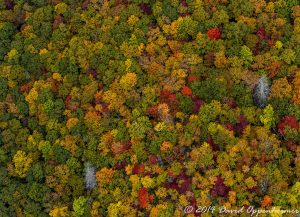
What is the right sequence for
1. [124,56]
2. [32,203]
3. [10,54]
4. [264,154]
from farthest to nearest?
[10,54]
[124,56]
[32,203]
[264,154]

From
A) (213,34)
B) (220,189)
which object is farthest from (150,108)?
(220,189)

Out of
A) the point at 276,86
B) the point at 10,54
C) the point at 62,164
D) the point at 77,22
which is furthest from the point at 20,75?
the point at 276,86

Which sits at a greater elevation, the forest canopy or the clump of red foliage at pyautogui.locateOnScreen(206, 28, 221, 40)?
the clump of red foliage at pyautogui.locateOnScreen(206, 28, 221, 40)

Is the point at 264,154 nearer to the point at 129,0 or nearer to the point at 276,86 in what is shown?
the point at 276,86

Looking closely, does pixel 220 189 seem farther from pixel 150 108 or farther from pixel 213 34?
pixel 213 34

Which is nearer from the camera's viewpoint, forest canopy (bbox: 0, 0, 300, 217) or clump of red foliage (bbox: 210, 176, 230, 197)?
clump of red foliage (bbox: 210, 176, 230, 197)

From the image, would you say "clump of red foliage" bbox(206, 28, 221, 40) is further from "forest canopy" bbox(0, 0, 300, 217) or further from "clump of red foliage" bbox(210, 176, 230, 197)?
"clump of red foliage" bbox(210, 176, 230, 197)

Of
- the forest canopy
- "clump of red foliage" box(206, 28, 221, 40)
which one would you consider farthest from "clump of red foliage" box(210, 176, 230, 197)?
"clump of red foliage" box(206, 28, 221, 40)

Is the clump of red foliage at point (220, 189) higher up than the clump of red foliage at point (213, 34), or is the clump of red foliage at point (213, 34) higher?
the clump of red foliage at point (213, 34)

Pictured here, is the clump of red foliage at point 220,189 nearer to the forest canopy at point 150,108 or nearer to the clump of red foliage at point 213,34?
the forest canopy at point 150,108

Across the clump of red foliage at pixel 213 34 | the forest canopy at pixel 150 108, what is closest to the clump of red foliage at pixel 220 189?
the forest canopy at pixel 150 108

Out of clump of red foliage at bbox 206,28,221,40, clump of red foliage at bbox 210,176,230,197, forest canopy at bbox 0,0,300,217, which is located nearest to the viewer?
clump of red foliage at bbox 210,176,230,197
